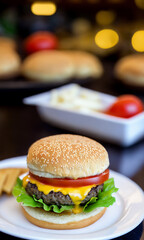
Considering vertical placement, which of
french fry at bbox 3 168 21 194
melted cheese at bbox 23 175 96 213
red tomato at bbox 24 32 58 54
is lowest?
red tomato at bbox 24 32 58 54

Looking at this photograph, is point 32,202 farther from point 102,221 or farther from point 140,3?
point 140,3

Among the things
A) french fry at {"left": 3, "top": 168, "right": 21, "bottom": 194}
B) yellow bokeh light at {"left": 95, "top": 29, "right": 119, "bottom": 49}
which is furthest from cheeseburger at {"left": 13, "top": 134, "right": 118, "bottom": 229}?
yellow bokeh light at {"left": 95, "top": 29, "right": 119, "bottom": 49}

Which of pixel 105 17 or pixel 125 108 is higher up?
pixel 125 108

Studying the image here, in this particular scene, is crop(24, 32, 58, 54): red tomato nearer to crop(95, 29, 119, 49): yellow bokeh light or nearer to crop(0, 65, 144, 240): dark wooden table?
crop(0, 65, 144, 240): dark wooden table

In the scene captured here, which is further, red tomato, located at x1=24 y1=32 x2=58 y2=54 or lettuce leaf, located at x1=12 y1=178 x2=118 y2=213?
red tomato, located at x1=24 y1=32 x2=58 y2=54

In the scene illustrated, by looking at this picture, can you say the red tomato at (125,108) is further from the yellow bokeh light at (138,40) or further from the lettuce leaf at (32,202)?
the yellow bokeh light at (138,40)

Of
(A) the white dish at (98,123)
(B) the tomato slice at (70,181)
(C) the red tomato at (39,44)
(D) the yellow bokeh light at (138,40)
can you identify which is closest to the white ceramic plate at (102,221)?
(B) the tomato slice at (70,181)

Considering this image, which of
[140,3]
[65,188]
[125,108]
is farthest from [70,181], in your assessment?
[140,3]
